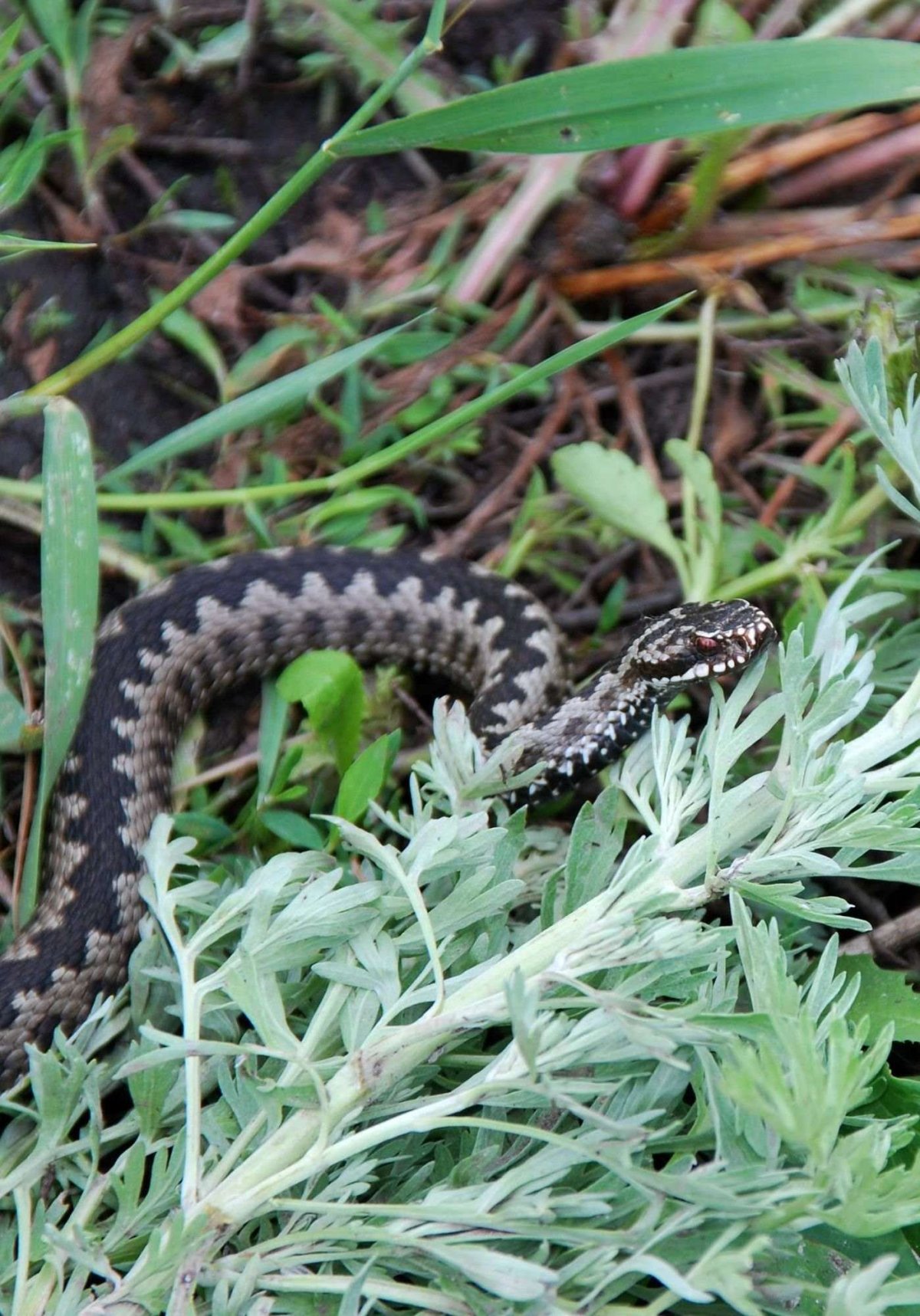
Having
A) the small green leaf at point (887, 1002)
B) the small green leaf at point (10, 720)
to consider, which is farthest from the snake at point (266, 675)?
the small green leaf at point (887, 1002)

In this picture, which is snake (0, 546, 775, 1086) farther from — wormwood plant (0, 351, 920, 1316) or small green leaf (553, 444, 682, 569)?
wormwood plant (0, 351, 920, 1316)

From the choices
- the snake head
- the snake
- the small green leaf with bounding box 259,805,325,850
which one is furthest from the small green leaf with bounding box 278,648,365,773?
the snake head

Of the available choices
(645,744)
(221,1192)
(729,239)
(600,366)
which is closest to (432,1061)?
(221,1192)

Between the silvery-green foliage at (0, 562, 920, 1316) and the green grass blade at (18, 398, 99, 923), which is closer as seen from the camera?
the silvery-green foliage at (0, 562, 920, 1316)

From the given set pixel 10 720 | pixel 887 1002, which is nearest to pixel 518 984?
pixel 887 1002

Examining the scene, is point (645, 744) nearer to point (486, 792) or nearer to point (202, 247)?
point (486, 792)

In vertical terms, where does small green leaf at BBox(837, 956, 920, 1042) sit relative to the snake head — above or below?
below

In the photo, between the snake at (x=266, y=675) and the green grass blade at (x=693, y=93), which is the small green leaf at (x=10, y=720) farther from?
the green grass blade at (x=693, y=93)
